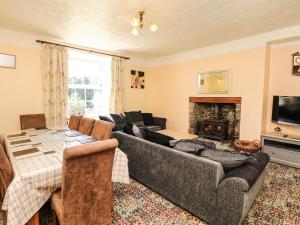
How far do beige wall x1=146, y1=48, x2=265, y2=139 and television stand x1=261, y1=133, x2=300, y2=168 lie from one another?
28cm

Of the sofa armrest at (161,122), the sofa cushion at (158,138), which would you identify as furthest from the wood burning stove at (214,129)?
the sofa cushion at (158,138)

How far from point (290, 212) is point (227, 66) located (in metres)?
3.30

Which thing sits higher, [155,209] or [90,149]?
[90,149]

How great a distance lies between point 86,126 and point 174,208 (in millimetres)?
1780

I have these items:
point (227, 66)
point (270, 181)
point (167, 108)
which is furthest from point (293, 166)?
point (167, 108)

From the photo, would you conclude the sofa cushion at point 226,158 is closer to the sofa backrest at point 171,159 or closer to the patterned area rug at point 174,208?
the sofa backrest at point 171,159

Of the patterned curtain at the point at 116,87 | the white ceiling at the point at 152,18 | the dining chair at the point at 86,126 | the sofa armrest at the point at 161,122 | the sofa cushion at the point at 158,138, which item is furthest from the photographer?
the sofa armrest at the point at 161,122

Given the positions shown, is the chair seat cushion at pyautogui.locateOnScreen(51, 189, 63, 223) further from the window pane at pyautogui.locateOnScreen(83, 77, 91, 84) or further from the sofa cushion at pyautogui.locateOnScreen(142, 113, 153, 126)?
the sofa cushion at pyautogui.locateOnScreen(142, 113, 153, 126)

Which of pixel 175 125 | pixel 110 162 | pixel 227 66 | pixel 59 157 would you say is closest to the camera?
pixel 110 162

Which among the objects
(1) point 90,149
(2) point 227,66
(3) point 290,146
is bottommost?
(3) point 290,146

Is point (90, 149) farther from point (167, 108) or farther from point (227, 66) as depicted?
point (167, 108)

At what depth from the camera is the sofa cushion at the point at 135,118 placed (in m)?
5.26

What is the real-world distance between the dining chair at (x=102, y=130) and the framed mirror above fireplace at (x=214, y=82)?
320 cm

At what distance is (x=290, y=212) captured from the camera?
204cm
